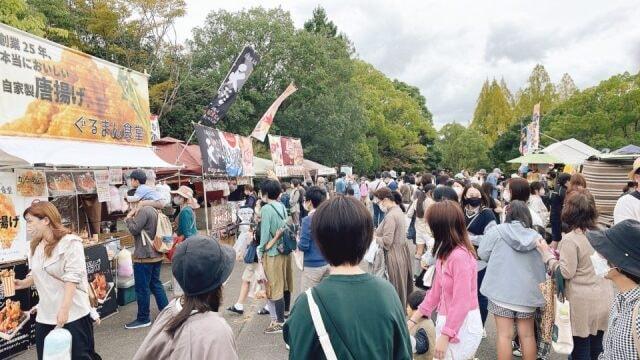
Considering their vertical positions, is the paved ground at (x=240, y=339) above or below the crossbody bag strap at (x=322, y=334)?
below

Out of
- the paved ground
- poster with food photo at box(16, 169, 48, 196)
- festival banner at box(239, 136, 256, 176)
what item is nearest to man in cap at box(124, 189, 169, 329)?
the paved ground

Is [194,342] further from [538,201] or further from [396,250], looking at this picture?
[538,201]

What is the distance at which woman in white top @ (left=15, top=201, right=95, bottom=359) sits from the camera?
319 centimetres

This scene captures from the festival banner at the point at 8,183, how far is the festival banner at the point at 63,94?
571mm

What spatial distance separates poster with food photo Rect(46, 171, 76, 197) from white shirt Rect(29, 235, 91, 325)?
335cm

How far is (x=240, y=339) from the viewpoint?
5.16m

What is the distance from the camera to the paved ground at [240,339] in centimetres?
474

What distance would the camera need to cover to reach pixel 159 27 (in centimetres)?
2284

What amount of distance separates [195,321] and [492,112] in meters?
54.1

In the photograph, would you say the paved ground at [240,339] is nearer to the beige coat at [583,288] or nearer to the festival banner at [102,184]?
the beige coat at [583,288]

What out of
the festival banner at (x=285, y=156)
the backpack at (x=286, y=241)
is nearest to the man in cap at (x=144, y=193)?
the backpack at (x=286, y=241)

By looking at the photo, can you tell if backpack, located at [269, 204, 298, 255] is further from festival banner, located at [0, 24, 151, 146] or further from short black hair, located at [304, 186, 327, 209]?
festival banner, located at [0, 24, 151, 146]

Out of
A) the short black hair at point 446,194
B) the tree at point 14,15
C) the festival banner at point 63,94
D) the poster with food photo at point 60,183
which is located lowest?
the short black hair at point 446,194

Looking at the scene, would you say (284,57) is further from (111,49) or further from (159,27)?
(111,49)
